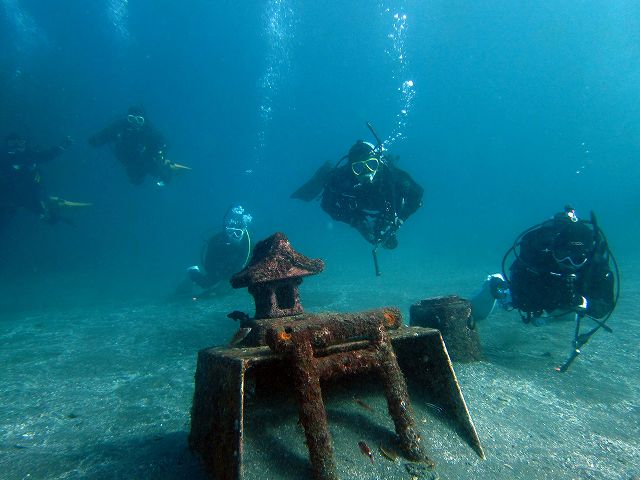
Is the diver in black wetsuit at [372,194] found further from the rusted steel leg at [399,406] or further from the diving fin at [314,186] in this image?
the rusted steel leg at [399,406]

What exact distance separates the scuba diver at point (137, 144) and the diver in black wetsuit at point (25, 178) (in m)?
2.16

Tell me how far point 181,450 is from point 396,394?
1.84 metres

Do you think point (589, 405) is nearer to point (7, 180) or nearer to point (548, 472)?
point (548, 472)

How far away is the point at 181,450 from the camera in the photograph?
2.82 metres

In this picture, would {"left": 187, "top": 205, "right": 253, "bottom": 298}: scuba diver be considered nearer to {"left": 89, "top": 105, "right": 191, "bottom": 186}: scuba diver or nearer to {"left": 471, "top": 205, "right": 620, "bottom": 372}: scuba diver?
{"left": 89, "top": 105, "right": 191, "bottom": 186}: scuba diver

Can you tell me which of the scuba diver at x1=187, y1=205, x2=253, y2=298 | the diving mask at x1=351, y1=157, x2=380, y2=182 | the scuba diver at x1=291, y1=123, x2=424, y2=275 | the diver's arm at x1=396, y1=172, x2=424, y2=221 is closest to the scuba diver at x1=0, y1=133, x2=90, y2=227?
the scuba diver at x1=187, y1=205, x2=253, y2=298

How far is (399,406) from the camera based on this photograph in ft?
7.38

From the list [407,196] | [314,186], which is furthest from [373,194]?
[314,186]

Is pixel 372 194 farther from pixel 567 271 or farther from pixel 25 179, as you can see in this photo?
pixel 25 179

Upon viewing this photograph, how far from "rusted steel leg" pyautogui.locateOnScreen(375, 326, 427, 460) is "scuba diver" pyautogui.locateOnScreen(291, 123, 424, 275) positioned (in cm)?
507

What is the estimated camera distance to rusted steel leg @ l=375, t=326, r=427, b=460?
2211 millimetres

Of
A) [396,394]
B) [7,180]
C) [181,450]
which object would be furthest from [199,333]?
[7,180]

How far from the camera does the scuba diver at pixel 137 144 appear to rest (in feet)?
46.4

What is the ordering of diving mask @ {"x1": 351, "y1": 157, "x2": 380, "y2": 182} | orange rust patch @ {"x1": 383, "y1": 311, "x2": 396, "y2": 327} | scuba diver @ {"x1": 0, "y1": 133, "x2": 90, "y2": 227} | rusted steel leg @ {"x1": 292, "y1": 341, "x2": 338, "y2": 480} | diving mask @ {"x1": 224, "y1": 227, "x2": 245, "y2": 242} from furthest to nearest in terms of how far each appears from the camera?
scuba diver @ {"x1": 0, "y1": 133, "x2": 90, "y2": 227}, diving mask @ {"x1": 224, "y1": 227, "x2": 245, "y2": 242}, diving mask @ {"x1": 351, "y1": 157, "x2": 380, "y2": 182}, orange rust patch @ {"x1": 383, "y1": 311, "x2": 396, "y2": 327}, rusted steel leg @ {"x1": 292, "y1": 341, "x2": 338, "y2": 480}
